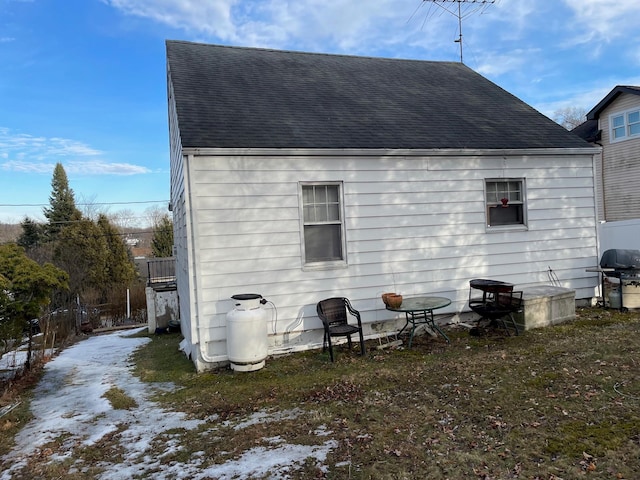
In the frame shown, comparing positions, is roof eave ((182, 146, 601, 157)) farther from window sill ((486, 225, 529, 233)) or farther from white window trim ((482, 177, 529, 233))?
window sill ((486, 225, 529, 233))

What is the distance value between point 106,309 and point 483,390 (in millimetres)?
17486

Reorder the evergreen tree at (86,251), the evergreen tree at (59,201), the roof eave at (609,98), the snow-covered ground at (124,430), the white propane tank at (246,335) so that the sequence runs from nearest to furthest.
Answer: the snow-covered ground at (124,430) < the white propane tank at (246,335) < the roof eave at (609,98) < the evergreen tree at (86,251) < the evergreen tree at (59,201)

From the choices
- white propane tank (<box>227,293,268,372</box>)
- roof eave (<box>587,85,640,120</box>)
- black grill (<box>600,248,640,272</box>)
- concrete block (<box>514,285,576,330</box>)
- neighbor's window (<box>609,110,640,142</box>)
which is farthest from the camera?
neighbor's window (<box>609,110,640,142</box>)

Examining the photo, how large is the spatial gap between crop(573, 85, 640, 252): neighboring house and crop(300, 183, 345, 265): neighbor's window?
13.7 metres

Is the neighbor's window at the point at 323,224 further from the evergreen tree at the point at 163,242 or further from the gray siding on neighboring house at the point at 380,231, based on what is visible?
the evergreen tree at the point at 163,242

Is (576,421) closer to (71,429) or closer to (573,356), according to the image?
(573,356)

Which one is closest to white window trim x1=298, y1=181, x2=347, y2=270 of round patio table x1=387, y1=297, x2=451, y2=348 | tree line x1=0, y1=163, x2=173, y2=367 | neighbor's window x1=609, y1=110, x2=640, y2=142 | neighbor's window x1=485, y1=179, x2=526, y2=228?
round patio table x1=387, y1=297, x2=451, y2=348

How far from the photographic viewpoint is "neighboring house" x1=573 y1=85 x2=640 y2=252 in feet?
56.1

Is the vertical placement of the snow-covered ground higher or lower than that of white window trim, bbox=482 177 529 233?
lower

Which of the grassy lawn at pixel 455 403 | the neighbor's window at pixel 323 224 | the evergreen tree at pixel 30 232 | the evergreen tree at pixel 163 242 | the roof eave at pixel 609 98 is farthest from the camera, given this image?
the evergreen tree at pixel 30 232

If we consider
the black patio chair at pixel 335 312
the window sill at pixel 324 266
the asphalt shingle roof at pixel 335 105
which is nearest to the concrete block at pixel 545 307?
the asphalt shingle roof at pixel 335 105

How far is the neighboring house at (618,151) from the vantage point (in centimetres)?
1709

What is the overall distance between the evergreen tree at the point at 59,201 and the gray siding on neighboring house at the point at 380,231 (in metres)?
30.6

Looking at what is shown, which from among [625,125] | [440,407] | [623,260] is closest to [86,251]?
[440,407]
